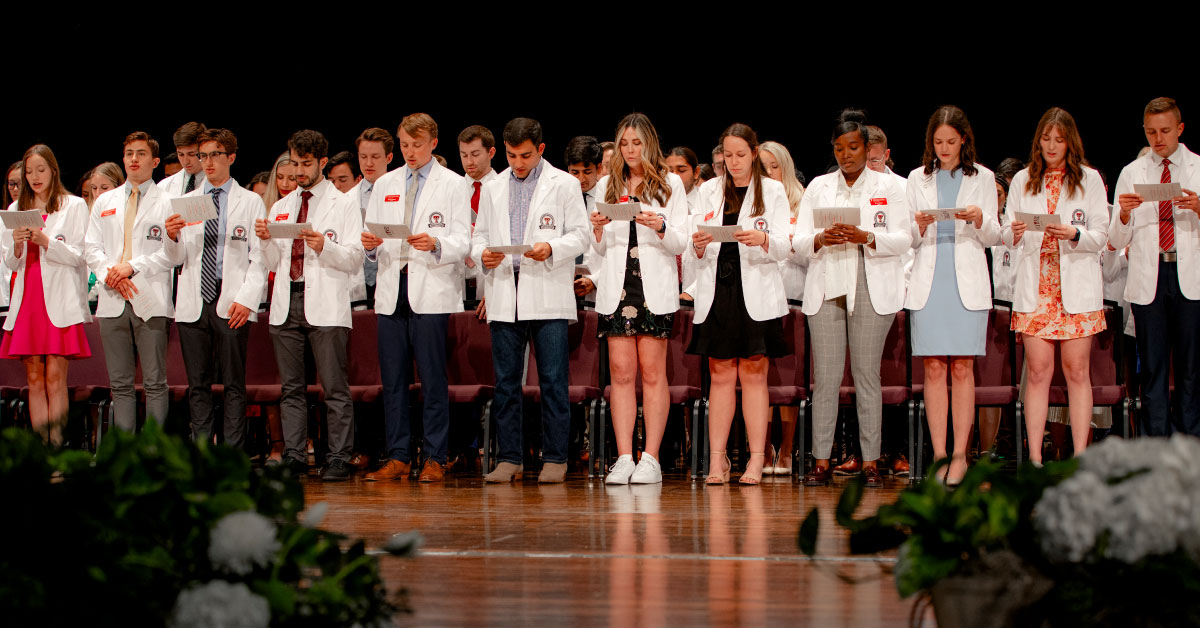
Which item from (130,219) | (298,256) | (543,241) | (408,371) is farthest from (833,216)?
(130,219)

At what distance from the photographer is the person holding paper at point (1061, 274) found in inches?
187

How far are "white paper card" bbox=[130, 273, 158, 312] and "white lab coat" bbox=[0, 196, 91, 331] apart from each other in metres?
0.46

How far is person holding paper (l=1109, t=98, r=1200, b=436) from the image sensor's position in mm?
4879

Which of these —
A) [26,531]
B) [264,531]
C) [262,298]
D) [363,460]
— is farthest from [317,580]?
[363,460]

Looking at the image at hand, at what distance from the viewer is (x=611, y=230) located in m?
5.05

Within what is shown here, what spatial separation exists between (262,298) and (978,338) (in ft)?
10.7

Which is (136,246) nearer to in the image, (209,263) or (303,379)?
(209,263)

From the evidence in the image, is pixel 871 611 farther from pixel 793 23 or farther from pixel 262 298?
pixel 793 23

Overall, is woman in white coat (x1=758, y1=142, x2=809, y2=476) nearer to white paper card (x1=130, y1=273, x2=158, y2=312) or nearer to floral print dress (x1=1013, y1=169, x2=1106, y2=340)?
floral print dress (x1=1013, y1=169, x2=1106, y2=340)

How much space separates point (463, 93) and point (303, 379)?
134 inches

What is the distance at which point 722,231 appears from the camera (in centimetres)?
471

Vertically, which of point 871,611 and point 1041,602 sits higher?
point 1041,602

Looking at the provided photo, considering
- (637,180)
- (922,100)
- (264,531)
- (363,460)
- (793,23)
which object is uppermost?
(793,23)

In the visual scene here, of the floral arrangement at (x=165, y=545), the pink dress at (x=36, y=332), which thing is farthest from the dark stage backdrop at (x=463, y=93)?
the floral arrangement at (x=165, y=545)
